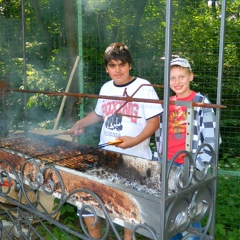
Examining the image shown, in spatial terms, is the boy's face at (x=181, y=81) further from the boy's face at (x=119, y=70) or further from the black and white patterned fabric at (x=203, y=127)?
the boy's face at (x=119, y=70)

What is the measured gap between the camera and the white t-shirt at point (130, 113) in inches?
90.5

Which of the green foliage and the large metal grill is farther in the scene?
the green foliage

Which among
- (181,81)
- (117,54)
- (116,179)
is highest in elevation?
(117,54)

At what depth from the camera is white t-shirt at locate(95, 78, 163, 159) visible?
2299mm

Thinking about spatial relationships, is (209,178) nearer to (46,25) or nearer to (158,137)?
(158,137)

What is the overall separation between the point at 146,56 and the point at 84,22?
942 millimetres

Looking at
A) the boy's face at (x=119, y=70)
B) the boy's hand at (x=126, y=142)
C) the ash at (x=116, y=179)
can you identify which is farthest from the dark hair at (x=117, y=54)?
the ash at (x=116, y=179)

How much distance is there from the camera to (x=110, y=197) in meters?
1.62

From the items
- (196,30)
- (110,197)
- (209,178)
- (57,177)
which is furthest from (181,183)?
(196,30)

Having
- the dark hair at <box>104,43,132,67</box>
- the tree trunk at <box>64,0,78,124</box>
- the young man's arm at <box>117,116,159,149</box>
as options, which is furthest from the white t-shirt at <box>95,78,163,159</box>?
the tree trunk at <box>64,0,78,124</box>

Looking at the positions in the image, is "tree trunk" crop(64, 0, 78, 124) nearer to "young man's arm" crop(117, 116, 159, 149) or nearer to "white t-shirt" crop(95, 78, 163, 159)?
"white t-shirt" crop(95, 78, 163, 159)

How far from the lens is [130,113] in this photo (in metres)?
2.34

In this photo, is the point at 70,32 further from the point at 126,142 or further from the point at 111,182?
the point at 111,182

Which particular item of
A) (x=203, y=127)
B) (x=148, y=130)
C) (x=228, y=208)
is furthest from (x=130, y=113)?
(x=228, y=208)
